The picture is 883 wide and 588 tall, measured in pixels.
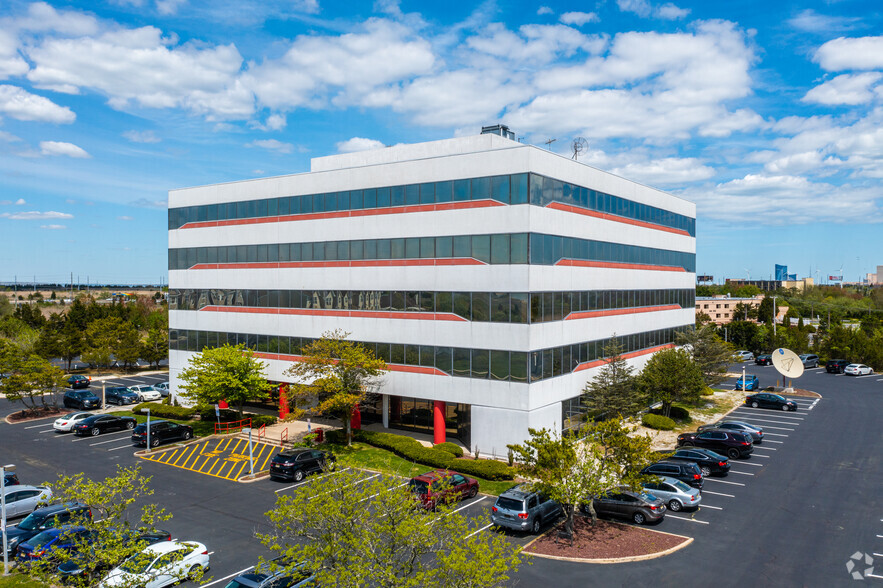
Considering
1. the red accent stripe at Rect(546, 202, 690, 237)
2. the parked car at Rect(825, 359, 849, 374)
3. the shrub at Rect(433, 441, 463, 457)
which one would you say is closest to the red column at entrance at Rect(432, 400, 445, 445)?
the shrub at Rect(433, 441, 463, 457)

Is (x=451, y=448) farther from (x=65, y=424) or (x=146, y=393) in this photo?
(x=146, y=393)

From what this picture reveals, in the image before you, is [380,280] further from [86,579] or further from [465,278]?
[86,579]

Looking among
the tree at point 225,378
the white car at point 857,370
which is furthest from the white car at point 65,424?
the white car at point 857,370

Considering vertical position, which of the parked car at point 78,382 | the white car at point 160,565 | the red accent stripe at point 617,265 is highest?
the red accent stripe at point 617,265

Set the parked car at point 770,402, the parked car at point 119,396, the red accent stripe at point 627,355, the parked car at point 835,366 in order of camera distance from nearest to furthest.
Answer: the red accent stripe at point 627,355 < the parked car at point 770,402 < the parked car at point 119,396 < the parked car at point 835,366

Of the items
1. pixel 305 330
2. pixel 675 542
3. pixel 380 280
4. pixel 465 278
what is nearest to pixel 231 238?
pixel 305 330

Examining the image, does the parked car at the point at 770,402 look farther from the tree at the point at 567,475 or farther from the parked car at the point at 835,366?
the tree at the point at 567,475
